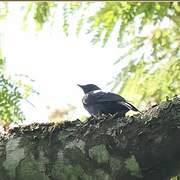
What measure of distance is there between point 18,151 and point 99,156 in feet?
1.22

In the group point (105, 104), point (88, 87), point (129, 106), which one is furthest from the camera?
point (88, 87)

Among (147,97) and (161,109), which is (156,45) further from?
(161,109)

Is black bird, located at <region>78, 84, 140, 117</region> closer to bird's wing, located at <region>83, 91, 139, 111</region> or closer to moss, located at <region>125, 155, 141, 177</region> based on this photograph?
bird's wing, located at <region>83, 91, 139, 111</region>

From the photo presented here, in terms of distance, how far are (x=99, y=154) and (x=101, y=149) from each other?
0.02m

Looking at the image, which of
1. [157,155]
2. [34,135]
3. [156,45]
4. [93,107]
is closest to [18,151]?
[34,135]

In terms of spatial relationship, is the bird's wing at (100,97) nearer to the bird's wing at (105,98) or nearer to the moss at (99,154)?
the bird's wing at (105,98)

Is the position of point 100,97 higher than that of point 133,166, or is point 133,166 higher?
point 100,97

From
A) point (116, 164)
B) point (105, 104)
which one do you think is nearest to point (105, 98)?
point (105, 104)

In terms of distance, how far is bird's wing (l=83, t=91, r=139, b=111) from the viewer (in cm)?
344

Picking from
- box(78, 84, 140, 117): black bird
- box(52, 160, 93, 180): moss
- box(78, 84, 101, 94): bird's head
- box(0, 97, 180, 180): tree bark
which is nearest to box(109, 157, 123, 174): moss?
box(0, 97, 180, 180): tree bark

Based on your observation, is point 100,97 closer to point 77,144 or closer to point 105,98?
point 105,98

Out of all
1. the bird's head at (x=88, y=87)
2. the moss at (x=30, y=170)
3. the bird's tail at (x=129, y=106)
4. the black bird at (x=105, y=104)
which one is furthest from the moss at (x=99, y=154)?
the bird's head at (x=88, y=87)

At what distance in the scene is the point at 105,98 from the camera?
3615mm

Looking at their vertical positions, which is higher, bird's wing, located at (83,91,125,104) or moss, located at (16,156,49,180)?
bird's wing, located at (83,91,125,104)
